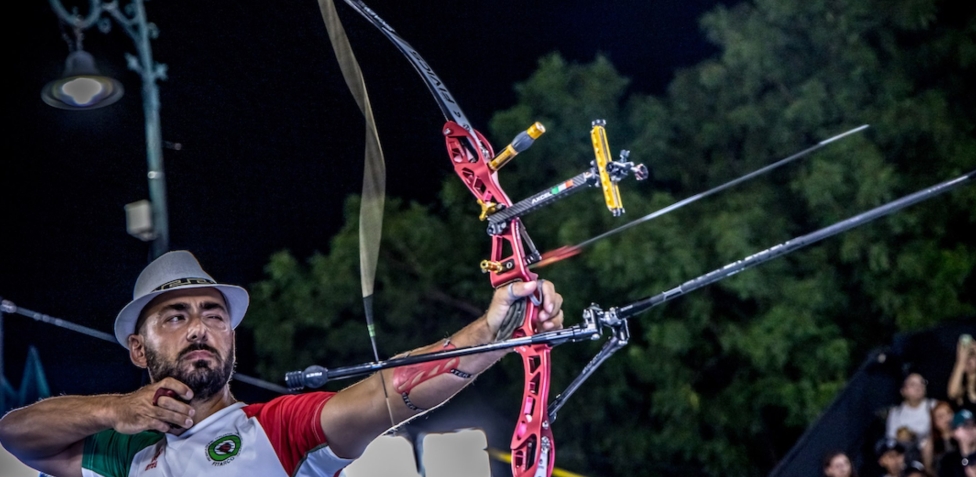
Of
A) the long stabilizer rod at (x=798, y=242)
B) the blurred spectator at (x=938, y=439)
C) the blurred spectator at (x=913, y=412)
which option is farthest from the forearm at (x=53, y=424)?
the blurred spectator at (x=913, y=412)

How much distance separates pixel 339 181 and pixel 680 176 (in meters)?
4.12

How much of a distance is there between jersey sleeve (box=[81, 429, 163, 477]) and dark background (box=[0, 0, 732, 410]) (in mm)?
7174

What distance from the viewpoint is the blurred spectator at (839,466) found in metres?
6.07

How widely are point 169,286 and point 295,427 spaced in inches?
21.8

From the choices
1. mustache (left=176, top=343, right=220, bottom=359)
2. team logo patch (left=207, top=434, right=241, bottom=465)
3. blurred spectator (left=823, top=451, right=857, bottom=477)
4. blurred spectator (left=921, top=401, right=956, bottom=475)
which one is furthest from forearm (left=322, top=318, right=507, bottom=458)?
blurred spectator (left=921, top=401, right=956, bottom=475)

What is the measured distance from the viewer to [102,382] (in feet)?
36.6

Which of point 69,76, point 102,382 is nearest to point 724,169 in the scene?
point 69,76

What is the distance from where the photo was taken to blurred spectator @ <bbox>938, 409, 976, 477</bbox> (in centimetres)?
562

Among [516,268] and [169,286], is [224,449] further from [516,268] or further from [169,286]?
[516,268]

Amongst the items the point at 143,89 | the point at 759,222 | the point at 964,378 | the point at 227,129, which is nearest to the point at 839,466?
the point at 964,378

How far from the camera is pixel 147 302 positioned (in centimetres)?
295

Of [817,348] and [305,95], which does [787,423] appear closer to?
[817,348]

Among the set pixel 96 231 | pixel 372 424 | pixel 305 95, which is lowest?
pixel 372 424

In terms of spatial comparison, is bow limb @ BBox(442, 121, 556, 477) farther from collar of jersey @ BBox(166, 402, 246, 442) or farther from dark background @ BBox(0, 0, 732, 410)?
dark background @ BBox(0, 0, 732, 410)
